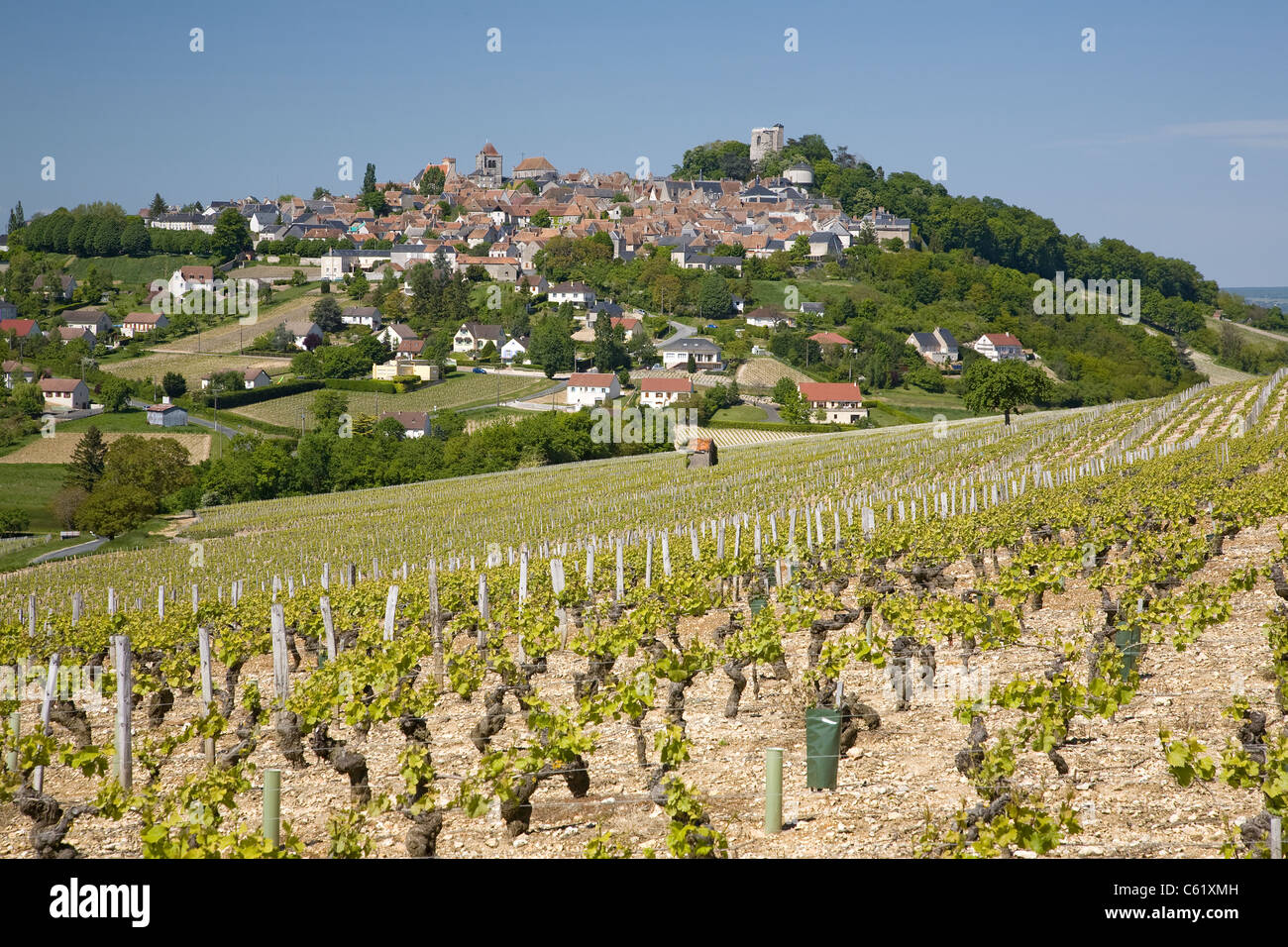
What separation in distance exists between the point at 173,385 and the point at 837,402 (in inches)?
2109

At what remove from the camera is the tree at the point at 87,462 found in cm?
6506

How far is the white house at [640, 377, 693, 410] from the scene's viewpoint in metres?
84.7

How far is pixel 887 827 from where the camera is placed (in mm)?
7883

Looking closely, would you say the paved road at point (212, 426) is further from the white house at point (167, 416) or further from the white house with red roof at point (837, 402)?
the white house with red roof at point (837, 402)

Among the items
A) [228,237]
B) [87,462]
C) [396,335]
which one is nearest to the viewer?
[87,462]

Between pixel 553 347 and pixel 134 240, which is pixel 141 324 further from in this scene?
pixel 553 347

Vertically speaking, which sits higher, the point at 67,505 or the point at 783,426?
the point at 783,426

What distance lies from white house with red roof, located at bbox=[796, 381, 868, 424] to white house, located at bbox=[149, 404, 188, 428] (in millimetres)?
46488

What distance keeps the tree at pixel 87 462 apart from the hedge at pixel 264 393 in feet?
65.4

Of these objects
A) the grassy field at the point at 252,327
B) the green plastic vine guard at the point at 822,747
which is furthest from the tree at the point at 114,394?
the green plastic vine guard at the point at 822,747

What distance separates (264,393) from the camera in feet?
301

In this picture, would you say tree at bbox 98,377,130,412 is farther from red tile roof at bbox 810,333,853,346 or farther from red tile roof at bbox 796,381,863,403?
red tile roof at bbox 810,333,853,346

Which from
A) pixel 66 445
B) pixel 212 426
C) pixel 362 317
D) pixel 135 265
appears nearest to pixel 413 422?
pixel 212 426
